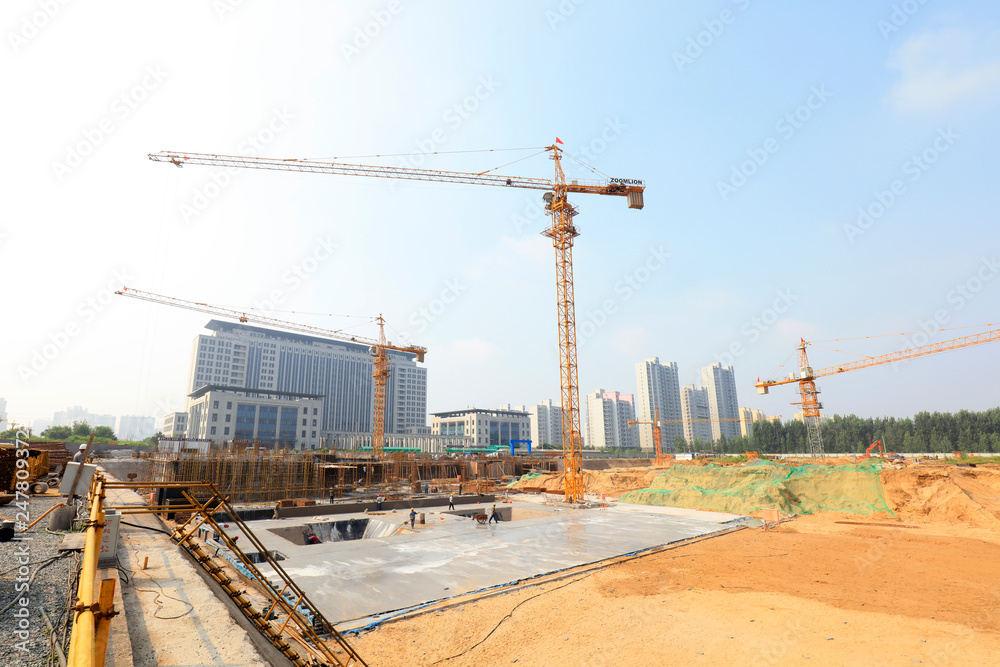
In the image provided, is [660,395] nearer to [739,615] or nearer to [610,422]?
[610,422]

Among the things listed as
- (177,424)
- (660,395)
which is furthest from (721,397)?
(177,424)

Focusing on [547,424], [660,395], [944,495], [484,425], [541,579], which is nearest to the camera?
[541,579]

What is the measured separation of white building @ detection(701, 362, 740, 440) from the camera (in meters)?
162

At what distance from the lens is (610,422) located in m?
161

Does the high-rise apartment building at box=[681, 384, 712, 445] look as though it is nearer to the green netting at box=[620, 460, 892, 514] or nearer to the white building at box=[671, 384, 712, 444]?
the white building at box=[671, 384, 712, 444]

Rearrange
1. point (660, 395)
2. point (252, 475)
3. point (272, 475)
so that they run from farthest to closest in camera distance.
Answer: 1. point (660, 395)
2. point (272, 475)
3. point (252, 475)

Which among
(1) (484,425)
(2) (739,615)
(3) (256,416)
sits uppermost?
(3) (256,416)

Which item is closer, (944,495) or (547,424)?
(944,495)

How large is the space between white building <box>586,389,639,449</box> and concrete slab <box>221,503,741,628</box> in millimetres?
139926

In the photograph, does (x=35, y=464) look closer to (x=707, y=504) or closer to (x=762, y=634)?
(x=762, y=634)

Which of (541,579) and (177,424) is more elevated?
(177,424)

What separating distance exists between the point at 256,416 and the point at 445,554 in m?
86.2

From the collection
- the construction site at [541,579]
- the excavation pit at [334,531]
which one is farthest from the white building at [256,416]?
the construction site at [541,579]

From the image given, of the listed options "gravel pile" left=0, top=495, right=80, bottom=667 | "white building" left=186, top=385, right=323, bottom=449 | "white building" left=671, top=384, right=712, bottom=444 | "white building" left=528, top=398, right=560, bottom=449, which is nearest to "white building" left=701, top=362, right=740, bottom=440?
"white building" left=671, top=384, right=712, bottom=444
